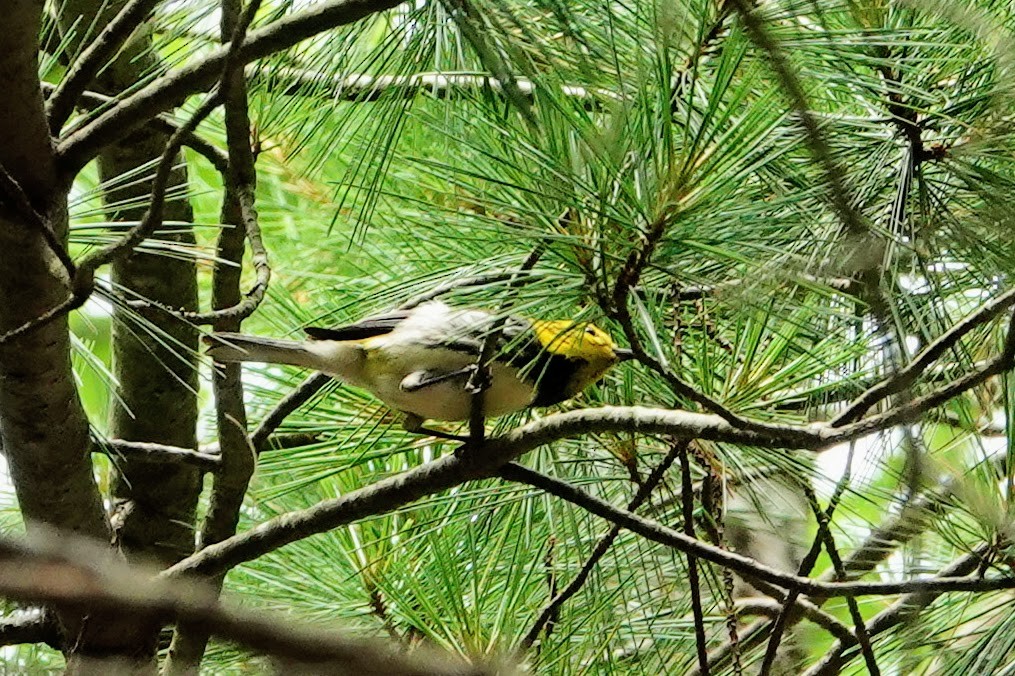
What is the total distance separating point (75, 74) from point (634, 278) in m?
0.43

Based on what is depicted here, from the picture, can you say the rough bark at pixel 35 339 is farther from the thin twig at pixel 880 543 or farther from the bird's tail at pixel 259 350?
the thin twig at pixel 880 543

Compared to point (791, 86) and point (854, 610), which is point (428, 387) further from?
point (791, 86)

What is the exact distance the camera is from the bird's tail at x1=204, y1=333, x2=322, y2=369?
0.96 m

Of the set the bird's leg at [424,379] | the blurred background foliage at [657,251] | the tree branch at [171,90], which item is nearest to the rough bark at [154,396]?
the blurred background foliage at [657,251]

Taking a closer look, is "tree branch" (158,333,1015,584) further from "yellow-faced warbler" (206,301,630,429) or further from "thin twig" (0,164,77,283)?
"thin twig" (0,164,77,283)

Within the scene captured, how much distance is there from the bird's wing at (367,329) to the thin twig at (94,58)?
0.33m

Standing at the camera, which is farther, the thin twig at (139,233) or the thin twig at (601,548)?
the thin twig at (601,548)

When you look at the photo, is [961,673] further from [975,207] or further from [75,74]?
[75,74]

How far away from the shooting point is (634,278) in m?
0.72

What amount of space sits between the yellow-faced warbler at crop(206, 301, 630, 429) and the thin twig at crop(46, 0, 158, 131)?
23 centimetres

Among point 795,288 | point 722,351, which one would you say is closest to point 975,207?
point 795,288

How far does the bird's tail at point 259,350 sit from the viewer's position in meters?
0.96

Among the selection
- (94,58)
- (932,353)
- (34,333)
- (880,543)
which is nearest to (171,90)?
(94,58)

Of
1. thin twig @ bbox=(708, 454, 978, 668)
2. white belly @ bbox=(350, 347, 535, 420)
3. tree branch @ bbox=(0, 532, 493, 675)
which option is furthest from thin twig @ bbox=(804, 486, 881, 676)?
tree branch @ bbox=(0, 532, 493, 675)
